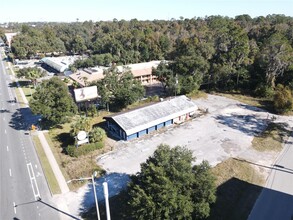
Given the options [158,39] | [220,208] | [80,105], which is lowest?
[220,208]

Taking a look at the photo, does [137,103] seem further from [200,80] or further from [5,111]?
[5,111]

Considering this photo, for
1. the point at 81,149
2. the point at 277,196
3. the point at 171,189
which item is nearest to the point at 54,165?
the point at 81,149

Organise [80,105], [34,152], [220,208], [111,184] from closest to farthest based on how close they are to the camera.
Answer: [220,208] → [111,184] → [34,152] → [80,105]

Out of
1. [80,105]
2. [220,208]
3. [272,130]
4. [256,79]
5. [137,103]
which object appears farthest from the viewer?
[256,79]

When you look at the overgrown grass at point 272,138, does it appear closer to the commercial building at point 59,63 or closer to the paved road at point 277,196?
the paved road at point 277,196

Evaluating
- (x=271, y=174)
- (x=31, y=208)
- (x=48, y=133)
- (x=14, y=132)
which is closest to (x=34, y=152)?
(x=48, y=133)

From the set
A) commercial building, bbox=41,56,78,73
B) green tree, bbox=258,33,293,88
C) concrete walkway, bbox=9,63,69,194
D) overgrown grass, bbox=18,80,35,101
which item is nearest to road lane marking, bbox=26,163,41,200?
concrete walkway, bbox=9,63,69,194

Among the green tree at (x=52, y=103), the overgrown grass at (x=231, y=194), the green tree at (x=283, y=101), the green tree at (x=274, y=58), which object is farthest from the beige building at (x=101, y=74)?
the overgrown grass at (x=231, y=194)

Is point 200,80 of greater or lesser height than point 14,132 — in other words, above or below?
above
